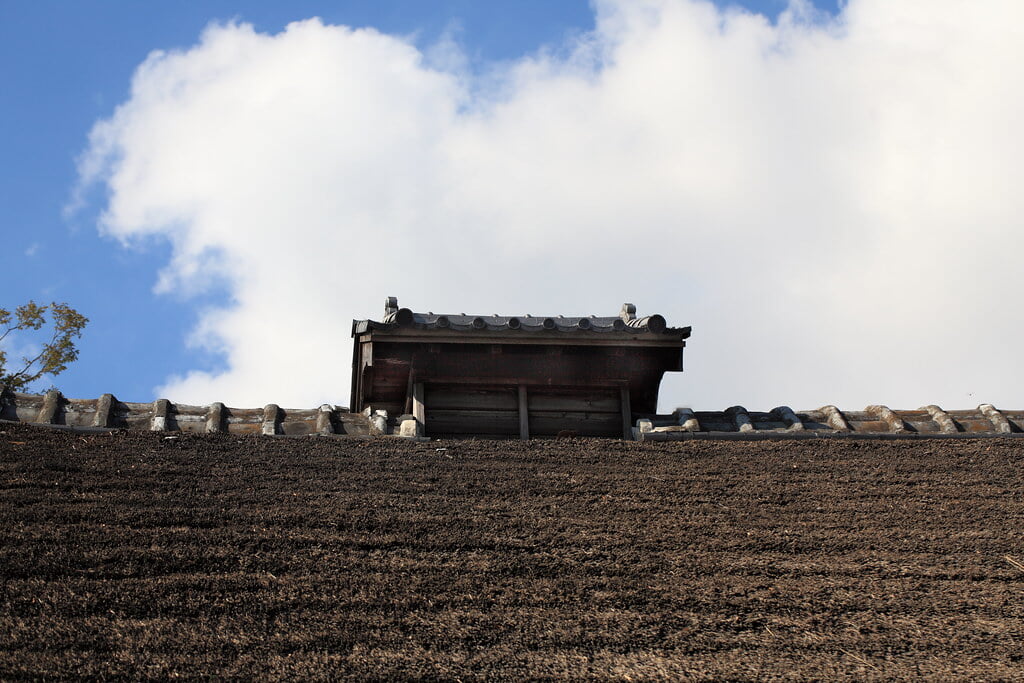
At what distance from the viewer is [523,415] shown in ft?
20.9

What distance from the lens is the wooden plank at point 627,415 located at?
6371mm

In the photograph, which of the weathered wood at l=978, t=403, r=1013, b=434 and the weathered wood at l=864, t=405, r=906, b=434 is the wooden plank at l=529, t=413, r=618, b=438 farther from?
the weathered wood at l=978, t=403, r=1013, b=434

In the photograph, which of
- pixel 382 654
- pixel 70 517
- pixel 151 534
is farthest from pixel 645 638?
pixel 70 517

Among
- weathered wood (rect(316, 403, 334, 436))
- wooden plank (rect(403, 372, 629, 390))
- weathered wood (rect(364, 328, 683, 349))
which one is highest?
weathered wood (rect(364, 328, 683, 349))

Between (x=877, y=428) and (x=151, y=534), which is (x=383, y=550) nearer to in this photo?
(x=151, y=534)

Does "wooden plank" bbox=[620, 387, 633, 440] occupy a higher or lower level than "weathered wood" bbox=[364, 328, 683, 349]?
lower

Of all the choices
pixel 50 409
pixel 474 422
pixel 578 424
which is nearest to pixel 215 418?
pixel 50 409

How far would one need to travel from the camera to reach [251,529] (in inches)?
163

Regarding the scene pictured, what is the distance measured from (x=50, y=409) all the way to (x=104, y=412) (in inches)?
10.1

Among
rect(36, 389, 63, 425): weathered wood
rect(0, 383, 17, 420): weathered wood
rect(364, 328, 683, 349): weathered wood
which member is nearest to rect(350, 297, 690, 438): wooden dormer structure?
rect(364, 328, 683, 349): weathered wood

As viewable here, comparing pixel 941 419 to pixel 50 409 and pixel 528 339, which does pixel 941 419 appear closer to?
pixel 528 339

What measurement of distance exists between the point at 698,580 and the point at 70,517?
7.95ft

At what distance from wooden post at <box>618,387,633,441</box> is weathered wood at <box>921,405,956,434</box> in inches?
66.9

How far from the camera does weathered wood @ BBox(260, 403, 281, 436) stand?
214 inches
